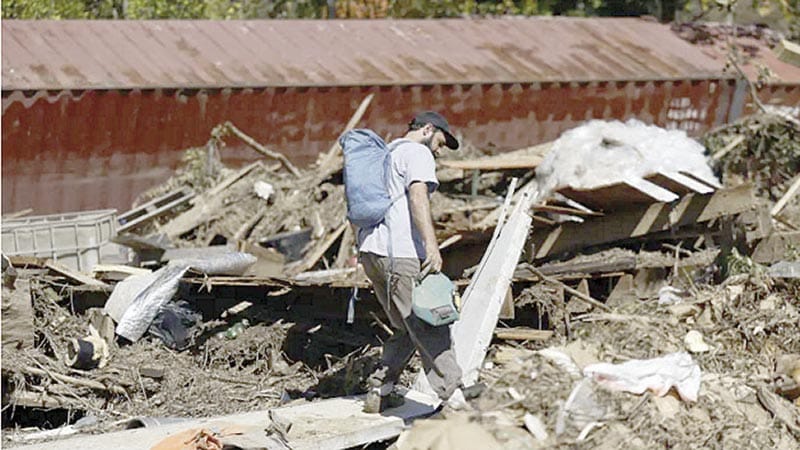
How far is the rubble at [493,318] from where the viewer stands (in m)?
6.67

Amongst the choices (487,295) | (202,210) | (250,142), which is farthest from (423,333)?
(250,142)

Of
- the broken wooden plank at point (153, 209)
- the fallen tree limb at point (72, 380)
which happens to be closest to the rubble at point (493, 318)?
the fallen tree limb at point (72, 380)

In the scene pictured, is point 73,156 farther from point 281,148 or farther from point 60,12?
point 60,12

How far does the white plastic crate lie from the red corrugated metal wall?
2511mm

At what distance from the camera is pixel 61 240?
36.2 ft

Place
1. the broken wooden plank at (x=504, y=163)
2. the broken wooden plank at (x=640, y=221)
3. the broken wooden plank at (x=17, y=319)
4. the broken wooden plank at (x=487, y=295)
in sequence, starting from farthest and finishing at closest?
the broken wooden plank at (x=504, y=163) → the broken wooden plank at (x=640, y=221) → the broken wooden plank at (x=17, y=319) → the broken wooden plank at (x=487, y=295)

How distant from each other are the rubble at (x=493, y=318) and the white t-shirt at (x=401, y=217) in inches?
35.1

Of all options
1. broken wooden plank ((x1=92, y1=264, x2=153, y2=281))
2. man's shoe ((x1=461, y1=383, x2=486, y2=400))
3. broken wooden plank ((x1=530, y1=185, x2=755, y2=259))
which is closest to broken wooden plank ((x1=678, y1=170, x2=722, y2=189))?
broken wooden plank ((x1=530, y1=185, x2=755, y2=259))

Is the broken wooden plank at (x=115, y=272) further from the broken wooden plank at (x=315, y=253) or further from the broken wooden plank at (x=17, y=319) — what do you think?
the broken wooden plank at (x=315, y=253)

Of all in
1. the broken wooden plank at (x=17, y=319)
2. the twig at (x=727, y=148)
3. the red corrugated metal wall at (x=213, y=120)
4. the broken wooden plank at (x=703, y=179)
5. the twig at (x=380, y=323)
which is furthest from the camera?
the red corrugated metal wall at (x=213, y=120)

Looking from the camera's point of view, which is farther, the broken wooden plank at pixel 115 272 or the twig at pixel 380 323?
the broken wooden plank at pixel 115 272

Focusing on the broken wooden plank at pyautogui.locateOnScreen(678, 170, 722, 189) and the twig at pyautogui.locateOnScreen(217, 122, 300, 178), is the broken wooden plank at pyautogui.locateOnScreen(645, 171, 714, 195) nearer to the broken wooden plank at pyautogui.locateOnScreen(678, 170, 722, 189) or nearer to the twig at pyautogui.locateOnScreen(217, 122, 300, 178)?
the broken wooden plank at pyautogui.locateOnScreen(678, 170, 722, 189)

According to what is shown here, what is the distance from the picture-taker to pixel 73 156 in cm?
1389

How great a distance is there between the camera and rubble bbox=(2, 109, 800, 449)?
667cm
